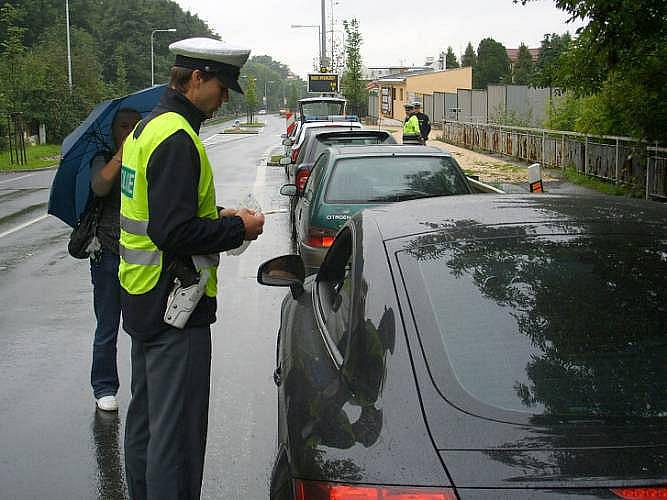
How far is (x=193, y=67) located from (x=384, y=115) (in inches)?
2788

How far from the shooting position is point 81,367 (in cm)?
692

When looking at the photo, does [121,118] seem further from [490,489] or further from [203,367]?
[490,489]

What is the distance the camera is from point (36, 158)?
37281mm

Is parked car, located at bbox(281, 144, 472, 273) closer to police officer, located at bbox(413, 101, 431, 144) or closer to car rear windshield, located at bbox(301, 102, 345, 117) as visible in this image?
police officer, located at bbox(413, 101, 431, 144)

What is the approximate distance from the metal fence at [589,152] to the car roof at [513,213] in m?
13.2

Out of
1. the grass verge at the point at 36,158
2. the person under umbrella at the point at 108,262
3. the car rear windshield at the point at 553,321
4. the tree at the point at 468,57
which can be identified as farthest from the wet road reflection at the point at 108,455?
the tree at the point at 468,57

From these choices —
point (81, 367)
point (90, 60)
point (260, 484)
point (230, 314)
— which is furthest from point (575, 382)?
point (90, 60)

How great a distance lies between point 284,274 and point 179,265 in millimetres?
1140

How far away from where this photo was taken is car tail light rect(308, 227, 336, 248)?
8.16 metres

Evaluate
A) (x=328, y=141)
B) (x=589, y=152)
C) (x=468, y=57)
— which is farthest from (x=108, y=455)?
(x=468, y=57)

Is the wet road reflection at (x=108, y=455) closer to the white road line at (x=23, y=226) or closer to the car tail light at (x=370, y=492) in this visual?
the car tail light at (x=370, y=492)

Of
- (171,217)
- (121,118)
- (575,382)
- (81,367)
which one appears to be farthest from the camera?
(81,367)

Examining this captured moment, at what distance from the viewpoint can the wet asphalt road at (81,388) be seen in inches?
192

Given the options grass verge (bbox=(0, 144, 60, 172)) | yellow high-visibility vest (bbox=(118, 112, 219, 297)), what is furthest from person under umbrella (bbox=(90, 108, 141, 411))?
grass verge (bbox=(0, 144, 60, 172))
